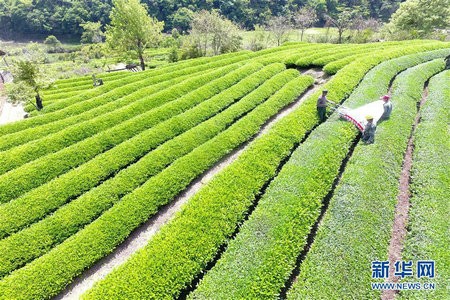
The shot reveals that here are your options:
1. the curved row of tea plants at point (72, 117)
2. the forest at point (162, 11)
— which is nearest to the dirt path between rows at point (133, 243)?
the curved row of tea plants at point (72, 117)

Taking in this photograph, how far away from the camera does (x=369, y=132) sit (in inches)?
570

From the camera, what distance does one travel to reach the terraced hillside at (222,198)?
920cm

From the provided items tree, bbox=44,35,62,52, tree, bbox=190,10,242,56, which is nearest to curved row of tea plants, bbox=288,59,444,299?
tree, bbox=190,10,242,56

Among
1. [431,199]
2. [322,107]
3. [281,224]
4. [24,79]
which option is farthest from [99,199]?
[24,79]

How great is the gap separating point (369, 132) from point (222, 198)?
8.85 metres

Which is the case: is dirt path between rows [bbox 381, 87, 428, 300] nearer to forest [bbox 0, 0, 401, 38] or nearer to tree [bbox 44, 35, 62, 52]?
forest [bbox 0, 0, 401, 38]

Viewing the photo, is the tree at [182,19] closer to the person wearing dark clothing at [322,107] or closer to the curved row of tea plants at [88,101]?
the curved row of tea plants at [88,101]

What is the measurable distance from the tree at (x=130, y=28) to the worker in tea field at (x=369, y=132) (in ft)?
123

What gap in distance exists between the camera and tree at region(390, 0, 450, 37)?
145 feet

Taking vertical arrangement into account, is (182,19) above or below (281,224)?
above

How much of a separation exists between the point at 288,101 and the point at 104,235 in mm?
15382

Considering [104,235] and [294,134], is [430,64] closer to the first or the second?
[294,134]

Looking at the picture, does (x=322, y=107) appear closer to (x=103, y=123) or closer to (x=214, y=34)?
(x=103, y=123)

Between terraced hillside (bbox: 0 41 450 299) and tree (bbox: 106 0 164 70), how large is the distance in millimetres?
25232
